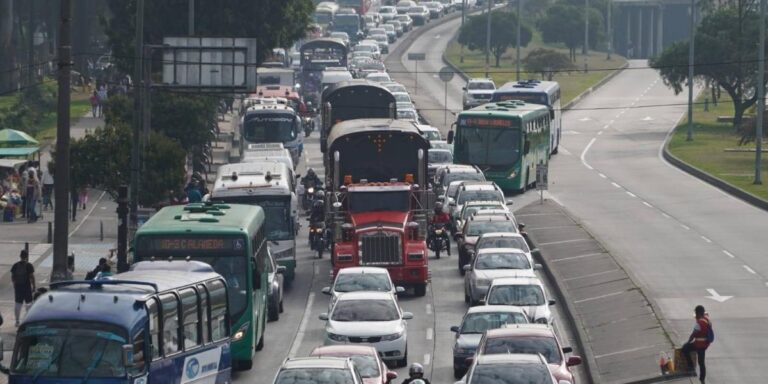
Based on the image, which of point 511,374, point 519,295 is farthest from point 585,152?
point 511,374

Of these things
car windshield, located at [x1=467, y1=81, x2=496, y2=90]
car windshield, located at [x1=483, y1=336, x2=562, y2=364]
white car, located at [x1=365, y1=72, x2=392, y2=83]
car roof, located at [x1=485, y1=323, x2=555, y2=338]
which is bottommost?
car windshield, located at [x1=483, y1=336, x2=562, y2=364]

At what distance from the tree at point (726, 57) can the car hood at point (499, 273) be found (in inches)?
2097

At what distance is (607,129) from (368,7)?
85148mm

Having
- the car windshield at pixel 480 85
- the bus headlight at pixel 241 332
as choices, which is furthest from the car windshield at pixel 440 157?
the bus headlight at pixel 241 332

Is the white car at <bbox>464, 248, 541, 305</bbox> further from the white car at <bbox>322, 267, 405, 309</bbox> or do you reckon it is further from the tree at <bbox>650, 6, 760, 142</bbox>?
the tree at <bbox>650, 6, 760, 142</bbox>

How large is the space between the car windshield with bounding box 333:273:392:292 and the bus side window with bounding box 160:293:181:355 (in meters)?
11.6

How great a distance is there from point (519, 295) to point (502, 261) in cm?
472

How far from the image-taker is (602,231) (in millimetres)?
54125

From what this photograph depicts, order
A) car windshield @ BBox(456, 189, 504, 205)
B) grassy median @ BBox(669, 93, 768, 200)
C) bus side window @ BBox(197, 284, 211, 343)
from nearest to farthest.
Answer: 1. bus side window @ BBox(197, 284, 211, 343)
2. car windshield @ BBox(456, 189, 504, 205)
3. grassy median @ BBox(669, 93, 768, 200)

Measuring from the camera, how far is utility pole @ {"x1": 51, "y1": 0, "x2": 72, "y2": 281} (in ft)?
103

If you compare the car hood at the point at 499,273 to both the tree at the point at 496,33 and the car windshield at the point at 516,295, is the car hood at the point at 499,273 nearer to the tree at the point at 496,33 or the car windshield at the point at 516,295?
the car windshield at the point at 516,295

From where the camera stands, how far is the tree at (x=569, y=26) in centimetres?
14738

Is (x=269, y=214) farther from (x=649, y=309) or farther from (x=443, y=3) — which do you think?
(x=443, y=3)

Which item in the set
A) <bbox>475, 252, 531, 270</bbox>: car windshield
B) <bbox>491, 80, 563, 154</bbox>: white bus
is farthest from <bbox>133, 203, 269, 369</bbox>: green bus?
<bbox>491, 80, 563, 154</bbox>: white bus
